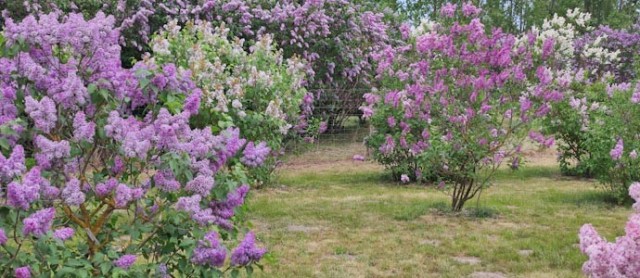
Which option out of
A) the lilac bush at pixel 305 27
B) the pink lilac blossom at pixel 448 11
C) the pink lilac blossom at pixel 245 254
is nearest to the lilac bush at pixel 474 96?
the pink lilac blossom at pixel 448 11

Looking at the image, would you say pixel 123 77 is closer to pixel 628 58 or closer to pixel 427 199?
pixel 427 199

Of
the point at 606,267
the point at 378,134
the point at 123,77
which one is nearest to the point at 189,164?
the point at 123,77

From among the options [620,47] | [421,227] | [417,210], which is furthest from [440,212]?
[620,47]

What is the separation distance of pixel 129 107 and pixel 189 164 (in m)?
0.78

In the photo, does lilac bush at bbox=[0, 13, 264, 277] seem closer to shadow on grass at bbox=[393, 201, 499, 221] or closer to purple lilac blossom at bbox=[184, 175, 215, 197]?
purple lilac blossom at bbox=[184, 175, 215, 197]

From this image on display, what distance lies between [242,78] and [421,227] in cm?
242

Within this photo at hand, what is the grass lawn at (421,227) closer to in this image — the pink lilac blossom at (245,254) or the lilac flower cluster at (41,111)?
the pink lilac blossom at (245,254)

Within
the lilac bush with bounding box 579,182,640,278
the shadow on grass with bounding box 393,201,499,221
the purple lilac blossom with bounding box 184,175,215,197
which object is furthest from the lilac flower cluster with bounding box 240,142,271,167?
the shadow on grass with bounding box 393,201,499,221

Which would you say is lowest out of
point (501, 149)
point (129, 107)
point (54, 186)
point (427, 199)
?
point (427, 199)

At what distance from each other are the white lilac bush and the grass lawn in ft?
2.53

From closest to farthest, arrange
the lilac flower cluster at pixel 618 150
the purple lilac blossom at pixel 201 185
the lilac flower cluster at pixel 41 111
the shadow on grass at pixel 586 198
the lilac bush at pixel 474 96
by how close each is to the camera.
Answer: the lilac flower cluster at pixel 41 111, the purple lilac blossom at pixel 201 185, the lilac bush at pixel 474 96, the lilac flower cluster at pixel 618 150, the shadow on grass at pixel 586 198

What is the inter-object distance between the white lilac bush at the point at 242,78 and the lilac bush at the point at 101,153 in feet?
8.10

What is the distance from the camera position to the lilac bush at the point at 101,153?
2445mm

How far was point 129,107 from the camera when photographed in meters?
3.22
